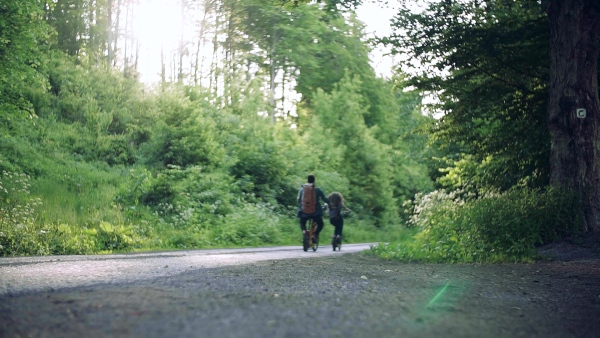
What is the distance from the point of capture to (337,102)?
43125 mm

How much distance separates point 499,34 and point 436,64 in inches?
71.6

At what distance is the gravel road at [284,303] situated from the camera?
482 cm

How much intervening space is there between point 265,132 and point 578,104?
65.3ft

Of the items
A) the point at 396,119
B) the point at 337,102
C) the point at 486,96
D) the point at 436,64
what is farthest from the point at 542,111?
the point at 396,119

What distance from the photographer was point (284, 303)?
241 inches

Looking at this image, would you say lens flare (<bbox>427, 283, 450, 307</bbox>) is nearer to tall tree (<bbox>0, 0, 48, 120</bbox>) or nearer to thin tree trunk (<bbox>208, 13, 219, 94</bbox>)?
tall tree (<bbox>0, 0, 48, 120</bbox>)

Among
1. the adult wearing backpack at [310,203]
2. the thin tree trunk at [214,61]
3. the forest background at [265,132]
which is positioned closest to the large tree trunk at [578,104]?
the forest background at [265,132]

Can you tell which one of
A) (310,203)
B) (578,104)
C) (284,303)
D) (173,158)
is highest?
(578,104)

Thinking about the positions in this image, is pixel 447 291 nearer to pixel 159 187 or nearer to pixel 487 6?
pixel 487 6

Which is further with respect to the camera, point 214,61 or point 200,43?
point 214,61

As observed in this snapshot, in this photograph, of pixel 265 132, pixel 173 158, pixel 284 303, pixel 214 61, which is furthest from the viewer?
pixel 214 61

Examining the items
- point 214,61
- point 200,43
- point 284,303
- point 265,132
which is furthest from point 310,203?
point 214,61

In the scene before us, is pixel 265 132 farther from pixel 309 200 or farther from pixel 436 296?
pixel 436 296

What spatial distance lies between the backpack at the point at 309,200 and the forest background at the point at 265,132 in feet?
7.80
